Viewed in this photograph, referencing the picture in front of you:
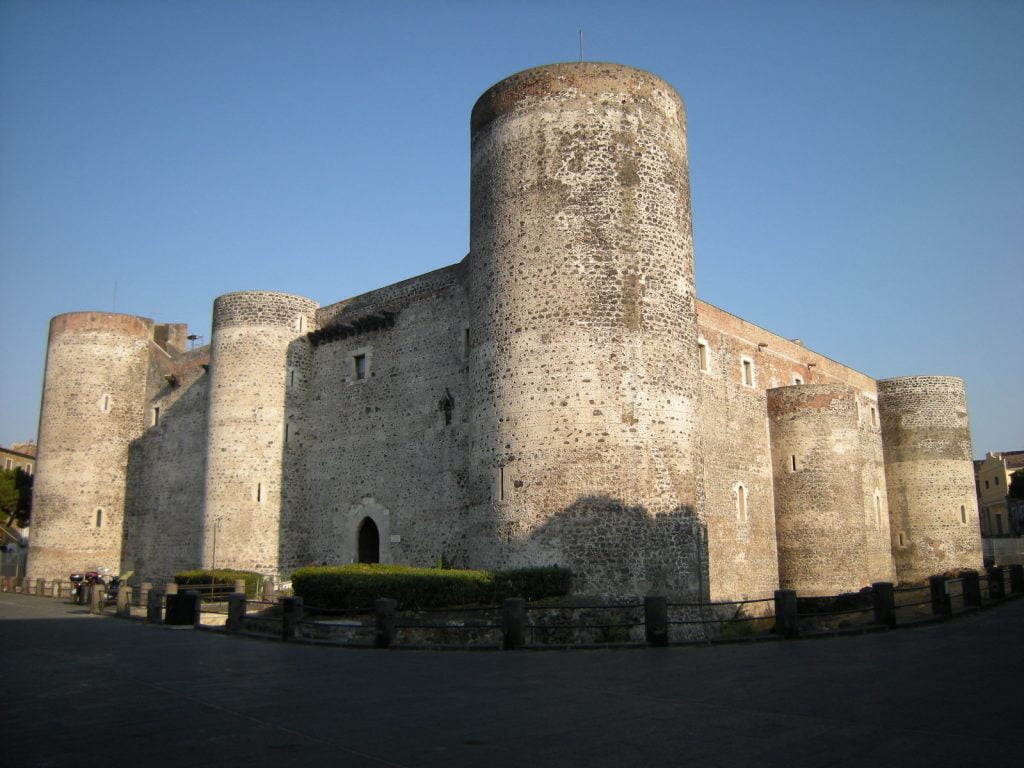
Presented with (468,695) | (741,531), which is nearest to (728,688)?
(468,695)

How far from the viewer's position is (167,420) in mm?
34906

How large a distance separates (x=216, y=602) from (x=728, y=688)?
18.0 m

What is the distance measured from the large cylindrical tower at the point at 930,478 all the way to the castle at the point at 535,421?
103 millimetres

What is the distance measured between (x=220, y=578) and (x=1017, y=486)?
69183mm

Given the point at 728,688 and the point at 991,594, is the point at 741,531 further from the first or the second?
the point at 728,688

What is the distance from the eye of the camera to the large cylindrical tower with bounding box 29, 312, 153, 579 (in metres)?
34.7

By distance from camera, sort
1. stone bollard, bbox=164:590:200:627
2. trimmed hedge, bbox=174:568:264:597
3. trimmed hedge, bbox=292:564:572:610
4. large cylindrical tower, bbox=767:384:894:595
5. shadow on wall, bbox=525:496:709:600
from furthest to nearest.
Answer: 1. large cylindrical tower, bbox=767:384:894:595
2. trimmed hedge, bbox=174:568:264:597
3. stone bollard, bbox=164:590:200:627
4. shadow on wall, bbox=525:496:709:600
5. trimmed hedge, bbox=292:564:572:610

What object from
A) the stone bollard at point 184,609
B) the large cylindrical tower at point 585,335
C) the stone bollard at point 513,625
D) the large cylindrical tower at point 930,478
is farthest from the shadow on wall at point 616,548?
the large cylindrical tower at point 930,478

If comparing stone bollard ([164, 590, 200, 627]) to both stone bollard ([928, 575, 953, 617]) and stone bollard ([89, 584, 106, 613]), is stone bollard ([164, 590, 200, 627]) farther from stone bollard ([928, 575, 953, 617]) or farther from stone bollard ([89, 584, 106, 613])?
stone bollard ([928, 575, 953, 617])

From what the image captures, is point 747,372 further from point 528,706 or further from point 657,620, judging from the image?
point 528,706

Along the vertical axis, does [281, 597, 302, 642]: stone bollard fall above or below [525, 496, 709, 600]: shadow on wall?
below

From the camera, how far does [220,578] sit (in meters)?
25.1

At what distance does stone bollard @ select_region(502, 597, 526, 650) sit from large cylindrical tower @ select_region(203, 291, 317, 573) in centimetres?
1563

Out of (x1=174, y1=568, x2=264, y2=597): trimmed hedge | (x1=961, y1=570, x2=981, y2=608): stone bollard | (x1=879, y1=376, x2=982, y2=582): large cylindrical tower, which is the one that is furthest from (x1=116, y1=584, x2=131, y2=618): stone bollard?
(x1=879, y1=376, x2=982, y2=582): large cylindrical tower
